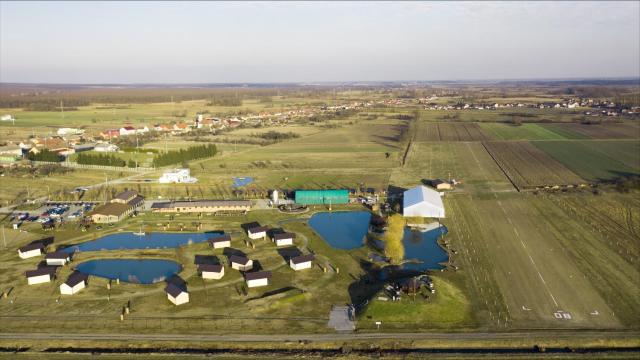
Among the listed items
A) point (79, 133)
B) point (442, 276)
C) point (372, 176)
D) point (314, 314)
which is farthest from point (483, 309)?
point (79, 133)

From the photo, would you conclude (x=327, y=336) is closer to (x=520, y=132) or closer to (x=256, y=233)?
(x=256, y=233)

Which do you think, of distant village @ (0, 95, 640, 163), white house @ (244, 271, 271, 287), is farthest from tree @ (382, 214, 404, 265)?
distant village @ (0, 95, 640, 163)

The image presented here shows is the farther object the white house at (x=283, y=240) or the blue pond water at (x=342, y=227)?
the blue pond water at (x=342, y=227)

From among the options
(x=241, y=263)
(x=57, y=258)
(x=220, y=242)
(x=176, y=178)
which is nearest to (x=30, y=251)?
(x=57, y=258)

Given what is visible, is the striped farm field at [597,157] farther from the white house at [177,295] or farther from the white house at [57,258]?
the white house at [57,258]

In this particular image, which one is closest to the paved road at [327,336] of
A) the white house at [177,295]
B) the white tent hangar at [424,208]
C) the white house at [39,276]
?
the white house at [177,295]

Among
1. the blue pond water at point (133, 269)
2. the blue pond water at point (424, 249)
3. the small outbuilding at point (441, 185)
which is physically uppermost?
the small outbuilding at point (441, 185)

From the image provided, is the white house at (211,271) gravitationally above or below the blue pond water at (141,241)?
above
